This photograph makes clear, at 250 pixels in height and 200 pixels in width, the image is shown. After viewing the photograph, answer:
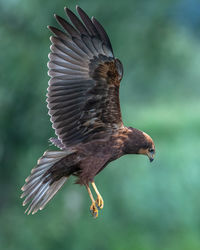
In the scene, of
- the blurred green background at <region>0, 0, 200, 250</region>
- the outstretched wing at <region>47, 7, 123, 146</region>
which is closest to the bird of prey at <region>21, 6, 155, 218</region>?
the outstretched wing at <region>47, 7, 123, 146</region>

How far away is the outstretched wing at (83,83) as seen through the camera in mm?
7582

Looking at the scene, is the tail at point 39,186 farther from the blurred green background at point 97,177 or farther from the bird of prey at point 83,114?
the blurred green background at point 97,177

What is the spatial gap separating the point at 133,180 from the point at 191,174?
3.78 feet

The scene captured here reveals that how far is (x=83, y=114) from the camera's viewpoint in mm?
7945

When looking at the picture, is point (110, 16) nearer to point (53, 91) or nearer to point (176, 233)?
point (176, 233)

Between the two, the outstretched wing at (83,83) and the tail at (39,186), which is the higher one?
the outstretched wing at (83,83)

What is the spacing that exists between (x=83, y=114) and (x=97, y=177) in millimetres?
7770

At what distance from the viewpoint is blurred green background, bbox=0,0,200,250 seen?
15.4 metres

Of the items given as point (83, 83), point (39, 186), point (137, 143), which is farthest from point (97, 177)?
point (83, 83)

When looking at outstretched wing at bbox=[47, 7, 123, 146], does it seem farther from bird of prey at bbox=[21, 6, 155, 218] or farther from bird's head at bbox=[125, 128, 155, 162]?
bird's head at bbox=[125, 128, 155, 162]

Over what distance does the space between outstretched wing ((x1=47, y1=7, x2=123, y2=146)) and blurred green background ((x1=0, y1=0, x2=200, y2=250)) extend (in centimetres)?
699

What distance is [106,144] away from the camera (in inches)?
309

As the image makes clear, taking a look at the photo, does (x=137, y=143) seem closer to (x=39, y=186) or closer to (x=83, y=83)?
(x=83, y=83)

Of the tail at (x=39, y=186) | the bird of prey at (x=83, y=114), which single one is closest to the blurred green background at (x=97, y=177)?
the tail at (x=39, y=186)
